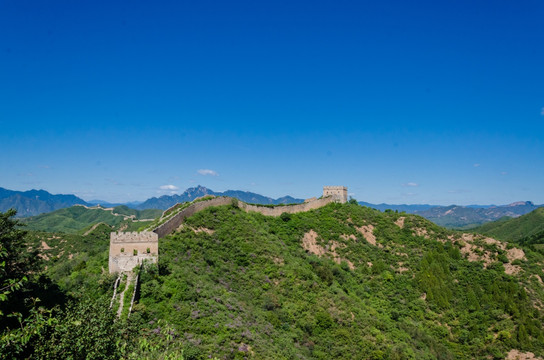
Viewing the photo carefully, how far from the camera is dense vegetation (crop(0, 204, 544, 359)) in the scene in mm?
13975

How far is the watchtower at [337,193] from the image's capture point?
66812 mm

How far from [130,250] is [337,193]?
157 feet

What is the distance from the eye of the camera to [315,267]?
42.9m

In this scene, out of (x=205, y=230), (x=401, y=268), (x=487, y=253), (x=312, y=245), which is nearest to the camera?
(x=205, y=230)

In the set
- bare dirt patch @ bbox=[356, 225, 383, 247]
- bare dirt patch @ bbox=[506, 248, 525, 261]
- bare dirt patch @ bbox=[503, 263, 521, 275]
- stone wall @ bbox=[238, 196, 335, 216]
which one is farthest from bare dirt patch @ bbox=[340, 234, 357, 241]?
bare dirt patch @ bbox=[506, 248, 525, 261]

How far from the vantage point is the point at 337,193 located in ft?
220

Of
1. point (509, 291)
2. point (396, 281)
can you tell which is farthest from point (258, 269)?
point (509, 291)

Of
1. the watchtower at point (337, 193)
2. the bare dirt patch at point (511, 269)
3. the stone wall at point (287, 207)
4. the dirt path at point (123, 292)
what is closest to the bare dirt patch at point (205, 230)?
the stone wall at point (287, 207)

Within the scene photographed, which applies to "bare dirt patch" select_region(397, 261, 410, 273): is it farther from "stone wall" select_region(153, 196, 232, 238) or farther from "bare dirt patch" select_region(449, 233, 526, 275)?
"stone wall" select_region(153, 196, 232, 238)

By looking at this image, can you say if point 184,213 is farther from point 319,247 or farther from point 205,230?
point 319,247

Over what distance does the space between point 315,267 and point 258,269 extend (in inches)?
386

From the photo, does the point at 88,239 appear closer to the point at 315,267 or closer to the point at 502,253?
the point at 315,267

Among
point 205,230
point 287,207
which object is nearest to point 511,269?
point 287,207

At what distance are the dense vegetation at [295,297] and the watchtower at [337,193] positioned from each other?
13.3 feet
